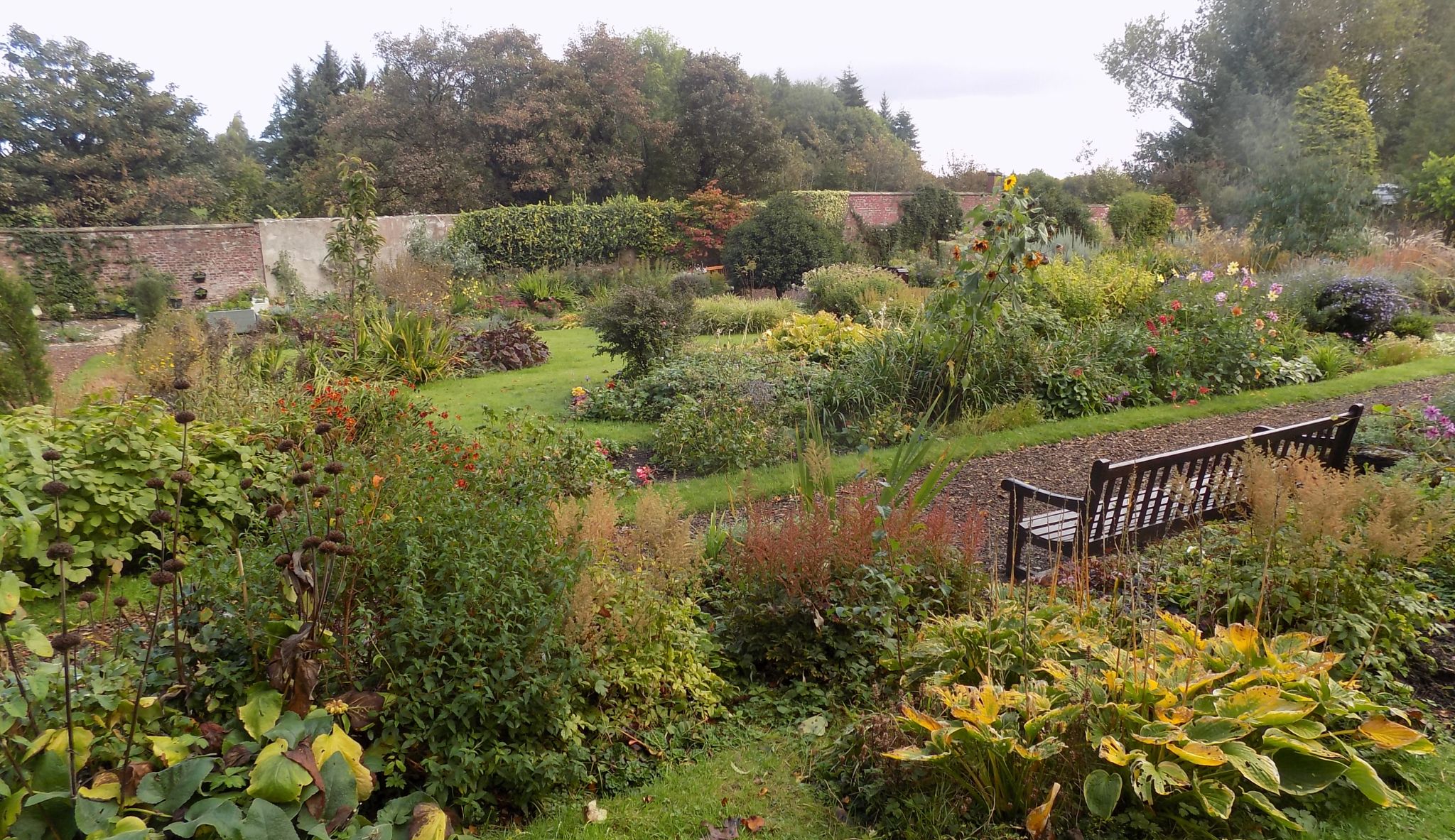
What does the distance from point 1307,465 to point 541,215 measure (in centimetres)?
1796

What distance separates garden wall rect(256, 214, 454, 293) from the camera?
56.2 feet

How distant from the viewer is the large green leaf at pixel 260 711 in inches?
84.0

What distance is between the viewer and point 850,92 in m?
49.3

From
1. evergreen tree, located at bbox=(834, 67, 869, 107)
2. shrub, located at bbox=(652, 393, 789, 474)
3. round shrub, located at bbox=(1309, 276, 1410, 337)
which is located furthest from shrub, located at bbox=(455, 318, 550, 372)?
evergreen tree, located at bbox=(834, 67, 869, 107)

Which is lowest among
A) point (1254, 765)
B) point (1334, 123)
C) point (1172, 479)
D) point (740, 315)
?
point (1254, 765)

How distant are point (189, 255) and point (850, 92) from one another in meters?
40.6

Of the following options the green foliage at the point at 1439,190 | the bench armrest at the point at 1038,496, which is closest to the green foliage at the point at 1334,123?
the green foliage at the point at 1439,190

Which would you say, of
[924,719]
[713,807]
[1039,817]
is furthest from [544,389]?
[1039,817]

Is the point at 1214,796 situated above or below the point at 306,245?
below

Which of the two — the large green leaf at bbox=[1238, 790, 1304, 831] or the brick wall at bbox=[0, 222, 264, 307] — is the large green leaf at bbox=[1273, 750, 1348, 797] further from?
the brick wall at bbox=[0, 222, 264, 307]

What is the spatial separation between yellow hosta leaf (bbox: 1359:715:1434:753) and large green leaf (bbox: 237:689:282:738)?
3.09 m

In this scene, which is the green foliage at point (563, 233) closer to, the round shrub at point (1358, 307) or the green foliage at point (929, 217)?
the green foliage at point (929, 217)

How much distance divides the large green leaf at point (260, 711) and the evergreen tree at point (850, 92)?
167 feet

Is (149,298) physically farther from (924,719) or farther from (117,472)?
(924,719)
